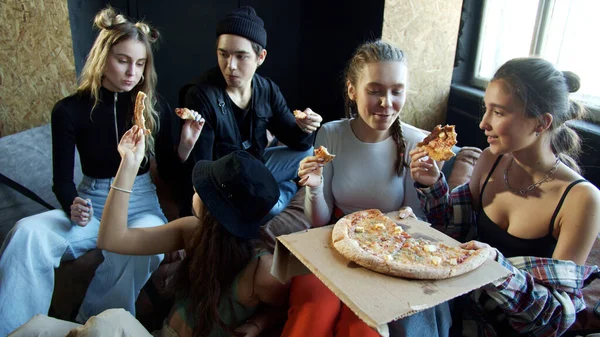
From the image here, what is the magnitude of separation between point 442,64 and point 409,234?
245 centimetres

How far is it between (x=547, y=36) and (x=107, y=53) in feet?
9.36

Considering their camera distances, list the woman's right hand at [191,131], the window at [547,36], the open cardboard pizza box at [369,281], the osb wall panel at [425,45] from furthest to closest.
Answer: the osb wall panel at [425,45] < the window at [547,36] < the woman's right hand at [191,131] < the open cardboard pizza box at [369,281]

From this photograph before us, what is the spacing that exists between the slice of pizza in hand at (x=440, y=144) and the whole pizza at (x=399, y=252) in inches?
13.1

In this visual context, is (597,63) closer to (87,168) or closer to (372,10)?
(372,10)

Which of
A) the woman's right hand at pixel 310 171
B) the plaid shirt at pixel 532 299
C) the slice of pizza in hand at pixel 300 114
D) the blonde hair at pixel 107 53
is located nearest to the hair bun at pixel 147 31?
the blonde hair at pixel 107 53

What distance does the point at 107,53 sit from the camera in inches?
91.0

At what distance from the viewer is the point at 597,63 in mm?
2654

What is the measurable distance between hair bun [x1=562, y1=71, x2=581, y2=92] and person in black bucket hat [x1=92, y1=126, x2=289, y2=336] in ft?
3.77

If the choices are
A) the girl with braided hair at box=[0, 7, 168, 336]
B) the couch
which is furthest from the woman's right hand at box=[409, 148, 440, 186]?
the girl with braided hair at box=[0, 7, 168, 336]

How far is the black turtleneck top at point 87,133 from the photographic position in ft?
7.50

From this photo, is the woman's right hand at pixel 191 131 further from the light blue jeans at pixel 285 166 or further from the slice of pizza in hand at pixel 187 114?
the light blue jeans at pixel 285 166

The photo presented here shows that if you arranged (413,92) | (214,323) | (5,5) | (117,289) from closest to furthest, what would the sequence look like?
(214,323)
(117,289)
(5,5)
(413,92)

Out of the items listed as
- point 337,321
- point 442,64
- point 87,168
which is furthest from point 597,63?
point 87,168

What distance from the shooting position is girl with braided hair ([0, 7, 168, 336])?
6.50 ft
